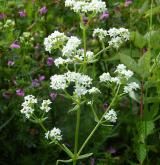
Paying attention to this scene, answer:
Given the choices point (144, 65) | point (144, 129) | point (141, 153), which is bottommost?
point (141, 153)

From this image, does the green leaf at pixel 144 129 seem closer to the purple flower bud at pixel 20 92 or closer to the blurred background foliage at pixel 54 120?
the blurred background foliage at pixel 54 120

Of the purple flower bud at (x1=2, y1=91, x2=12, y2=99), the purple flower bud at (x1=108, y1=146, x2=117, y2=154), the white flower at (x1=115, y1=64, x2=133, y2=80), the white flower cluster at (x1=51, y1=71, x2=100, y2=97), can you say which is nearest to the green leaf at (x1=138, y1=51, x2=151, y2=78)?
the white flower at (x1=115, y1=64, x2=133, y2=80)

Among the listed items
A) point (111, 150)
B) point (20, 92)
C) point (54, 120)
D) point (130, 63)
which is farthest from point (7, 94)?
point (130, 63)

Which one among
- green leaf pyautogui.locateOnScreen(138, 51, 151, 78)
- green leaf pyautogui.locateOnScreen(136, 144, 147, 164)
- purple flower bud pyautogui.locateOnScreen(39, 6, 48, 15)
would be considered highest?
purple flower bud pyautogui.locateOnScreen(39, 6, 48, 15)

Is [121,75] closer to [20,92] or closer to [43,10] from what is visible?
[20,92]

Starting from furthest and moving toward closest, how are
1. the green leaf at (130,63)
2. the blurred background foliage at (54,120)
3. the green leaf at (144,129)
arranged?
the blurred background foliage at (54,120)
the green leaf at (144,129)
the green leaf at (130,63)

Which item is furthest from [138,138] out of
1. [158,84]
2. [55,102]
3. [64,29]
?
[64,29]

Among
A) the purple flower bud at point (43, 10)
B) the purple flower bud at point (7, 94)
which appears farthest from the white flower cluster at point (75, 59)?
the purple flower bud at point (43, 10)

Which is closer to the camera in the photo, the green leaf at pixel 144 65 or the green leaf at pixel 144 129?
the green leaf at pixel 144 65

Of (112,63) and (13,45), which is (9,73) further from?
(112,63)

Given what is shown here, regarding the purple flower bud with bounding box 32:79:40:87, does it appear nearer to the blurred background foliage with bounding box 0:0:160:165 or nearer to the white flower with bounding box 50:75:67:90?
the blurred background foliage with bounding box 0:0:160:165

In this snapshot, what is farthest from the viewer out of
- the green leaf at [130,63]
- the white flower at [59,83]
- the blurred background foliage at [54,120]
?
the blurred background foliage at [54,120]

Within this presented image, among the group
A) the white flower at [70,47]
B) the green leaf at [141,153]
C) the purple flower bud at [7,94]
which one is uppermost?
the white flower at [70,47]
